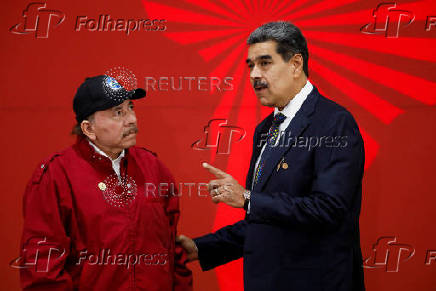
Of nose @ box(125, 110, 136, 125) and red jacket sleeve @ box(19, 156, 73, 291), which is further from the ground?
nose @ box(125, 110, 136, 125)

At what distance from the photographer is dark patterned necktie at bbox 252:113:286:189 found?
1836 millimetres

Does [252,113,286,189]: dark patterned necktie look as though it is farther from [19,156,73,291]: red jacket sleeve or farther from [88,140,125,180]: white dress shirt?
[19,156,73,291]: red jacket sleeve

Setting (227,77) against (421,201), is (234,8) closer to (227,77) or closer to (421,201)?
(227,77)

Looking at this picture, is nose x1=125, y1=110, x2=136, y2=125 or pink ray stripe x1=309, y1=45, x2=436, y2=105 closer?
nose x1=125, y1=110, x2=136, y2=125

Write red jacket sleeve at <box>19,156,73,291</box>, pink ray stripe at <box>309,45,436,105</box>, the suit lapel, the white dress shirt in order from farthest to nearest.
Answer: pink ray stripe at <box>309,45,436,105</box> < the white dress shirt < the suit lapel < red jacket sleeve at <box>19,156,73,291</box>

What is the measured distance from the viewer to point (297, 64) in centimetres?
188

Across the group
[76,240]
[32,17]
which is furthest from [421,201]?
[32,17]

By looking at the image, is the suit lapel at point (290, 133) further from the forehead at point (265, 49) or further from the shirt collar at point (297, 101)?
the forehead at point (265, 49)

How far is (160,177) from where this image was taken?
6.58 ft

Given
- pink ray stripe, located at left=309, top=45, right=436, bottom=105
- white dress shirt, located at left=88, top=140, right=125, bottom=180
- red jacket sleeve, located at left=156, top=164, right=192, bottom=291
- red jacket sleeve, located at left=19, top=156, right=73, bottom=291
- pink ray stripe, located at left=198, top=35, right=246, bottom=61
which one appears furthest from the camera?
pink ray stripe, located at left=198, top=35, right=246, bottom=61

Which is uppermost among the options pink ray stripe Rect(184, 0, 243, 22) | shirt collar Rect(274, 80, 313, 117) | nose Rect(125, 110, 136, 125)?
pink ray stripe Rect(184, 0, 243, 22)

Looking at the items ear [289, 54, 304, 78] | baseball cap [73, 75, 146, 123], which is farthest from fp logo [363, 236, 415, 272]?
baseball cap [73, 75, 146, 123]

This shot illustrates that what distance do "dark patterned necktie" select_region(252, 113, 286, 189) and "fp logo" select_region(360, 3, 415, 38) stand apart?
4.22 ft

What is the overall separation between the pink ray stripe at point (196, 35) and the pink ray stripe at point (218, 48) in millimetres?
41
